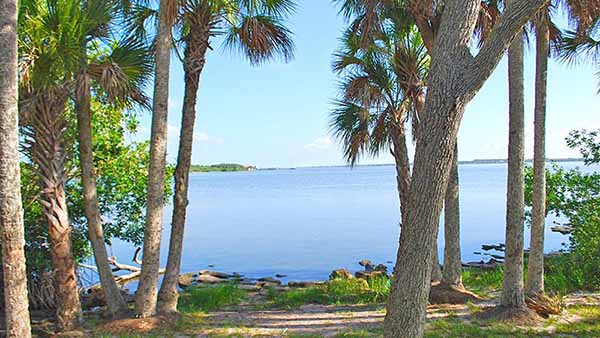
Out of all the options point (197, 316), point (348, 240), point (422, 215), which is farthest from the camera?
point (348, 240)

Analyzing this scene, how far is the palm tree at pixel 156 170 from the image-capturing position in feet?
22.1

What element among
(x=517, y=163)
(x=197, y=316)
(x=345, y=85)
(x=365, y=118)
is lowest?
(x=197, y=316)

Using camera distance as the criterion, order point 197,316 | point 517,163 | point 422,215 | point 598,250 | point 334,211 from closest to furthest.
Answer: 1. point 422,215
2. point 517,163
3. point 197,316
4. point 598,250
5. point 334,211

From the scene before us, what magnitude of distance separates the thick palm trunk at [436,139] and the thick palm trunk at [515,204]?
365 centimetres

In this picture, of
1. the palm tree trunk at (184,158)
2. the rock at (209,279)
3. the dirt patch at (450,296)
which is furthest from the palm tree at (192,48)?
the rock at (209,279)

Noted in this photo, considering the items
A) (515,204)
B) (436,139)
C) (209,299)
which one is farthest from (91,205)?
(515,204)

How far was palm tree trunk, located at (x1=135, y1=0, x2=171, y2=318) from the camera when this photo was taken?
6730mm

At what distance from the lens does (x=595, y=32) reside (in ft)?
27.1

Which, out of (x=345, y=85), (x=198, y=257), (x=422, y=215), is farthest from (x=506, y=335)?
(x=198, y=257)

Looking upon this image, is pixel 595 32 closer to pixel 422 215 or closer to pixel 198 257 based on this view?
pixel 422 215

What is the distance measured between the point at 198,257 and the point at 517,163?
15.0m

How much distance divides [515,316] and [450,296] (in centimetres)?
149

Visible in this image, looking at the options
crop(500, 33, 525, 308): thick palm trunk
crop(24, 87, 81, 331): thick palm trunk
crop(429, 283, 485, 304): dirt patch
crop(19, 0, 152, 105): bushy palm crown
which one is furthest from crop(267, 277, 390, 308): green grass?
crop(19, 0, 152, 105): bushy palm crown

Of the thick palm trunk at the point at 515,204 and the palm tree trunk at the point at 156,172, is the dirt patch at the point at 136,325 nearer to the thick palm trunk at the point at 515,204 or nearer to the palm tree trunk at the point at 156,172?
the palm tree trunk at the point at 156,172
